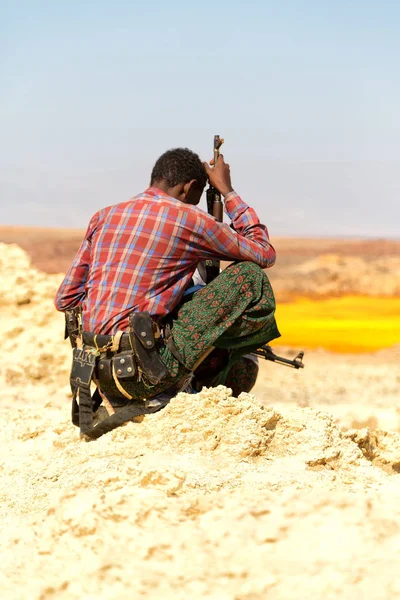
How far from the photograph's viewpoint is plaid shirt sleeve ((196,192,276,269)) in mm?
3511

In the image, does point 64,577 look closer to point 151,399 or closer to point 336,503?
point 336,503

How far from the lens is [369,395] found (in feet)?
26.1

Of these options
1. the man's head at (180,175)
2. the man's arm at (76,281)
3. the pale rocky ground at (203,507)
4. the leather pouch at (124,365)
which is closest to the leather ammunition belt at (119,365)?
the leather pouch at (124,365)

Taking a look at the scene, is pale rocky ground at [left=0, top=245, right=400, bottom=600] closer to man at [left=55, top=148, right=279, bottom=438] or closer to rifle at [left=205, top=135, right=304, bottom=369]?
man at [left=55, top=148, right=279, bottom=438]

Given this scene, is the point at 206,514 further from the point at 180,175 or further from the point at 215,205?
the point at 215,205

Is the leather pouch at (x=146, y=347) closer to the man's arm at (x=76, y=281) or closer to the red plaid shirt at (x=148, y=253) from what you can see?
the red plaid shirt at (x=148, y=253)

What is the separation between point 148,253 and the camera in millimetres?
3518

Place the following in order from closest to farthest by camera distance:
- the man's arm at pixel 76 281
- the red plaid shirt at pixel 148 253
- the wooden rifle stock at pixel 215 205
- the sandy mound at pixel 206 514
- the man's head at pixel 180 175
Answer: the sandy mound at pixel 206 514 < the red plaid shirt at pixel 148 253 < the man's head at pixel 180 175 < the man's arm at pixel 76 281 < the wooden rifle stock at pixel 215 205

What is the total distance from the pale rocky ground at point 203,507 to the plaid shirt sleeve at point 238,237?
2.21ft

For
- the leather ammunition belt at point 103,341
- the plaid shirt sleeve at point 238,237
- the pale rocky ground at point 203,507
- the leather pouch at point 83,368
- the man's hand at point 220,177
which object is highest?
the man's hand at point 220,177

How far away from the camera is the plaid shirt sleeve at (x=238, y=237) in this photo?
3.51m

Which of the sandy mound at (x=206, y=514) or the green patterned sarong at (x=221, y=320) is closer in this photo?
the sandy mound at (x=206, y=514)

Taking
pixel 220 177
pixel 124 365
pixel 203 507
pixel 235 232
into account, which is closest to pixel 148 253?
pixel 235 232

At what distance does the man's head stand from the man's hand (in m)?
0.15
